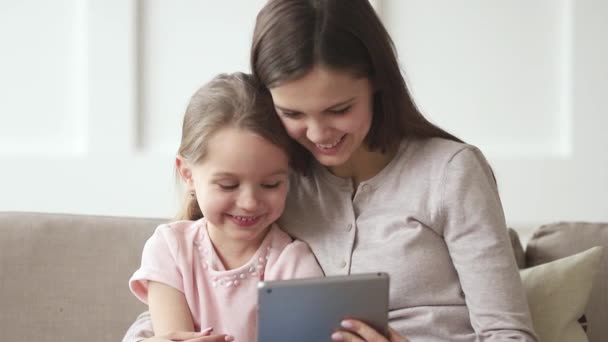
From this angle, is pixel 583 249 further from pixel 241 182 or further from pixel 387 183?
pixel 241 182

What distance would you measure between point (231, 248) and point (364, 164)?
240 mm

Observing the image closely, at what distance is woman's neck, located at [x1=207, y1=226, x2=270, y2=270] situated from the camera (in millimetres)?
1260

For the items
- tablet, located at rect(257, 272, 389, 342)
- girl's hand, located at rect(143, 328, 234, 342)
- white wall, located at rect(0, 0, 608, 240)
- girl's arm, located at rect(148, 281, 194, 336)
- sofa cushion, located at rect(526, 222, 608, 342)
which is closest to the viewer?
tablet, located at rect(257, 272, 389, 342)

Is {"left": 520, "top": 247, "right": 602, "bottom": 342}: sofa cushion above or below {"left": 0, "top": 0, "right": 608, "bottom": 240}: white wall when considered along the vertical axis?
below

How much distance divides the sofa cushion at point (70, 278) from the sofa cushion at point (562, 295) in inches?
27.1

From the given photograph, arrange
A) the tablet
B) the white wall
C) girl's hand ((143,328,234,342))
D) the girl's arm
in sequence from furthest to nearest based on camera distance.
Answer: the white wall
the girl's arm
girl's hand ((143,328,234,342))
the tablet

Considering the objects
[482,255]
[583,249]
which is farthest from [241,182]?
[583,249]

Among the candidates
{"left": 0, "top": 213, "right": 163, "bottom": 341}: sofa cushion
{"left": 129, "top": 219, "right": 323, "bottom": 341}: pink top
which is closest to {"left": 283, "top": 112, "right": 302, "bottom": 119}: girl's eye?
{"left": 129, "top": 219, "right": 323, "bottom": 341}: pink top

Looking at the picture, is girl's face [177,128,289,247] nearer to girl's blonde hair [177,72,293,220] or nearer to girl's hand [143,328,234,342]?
girl's blonde hair [177,72,293,220]

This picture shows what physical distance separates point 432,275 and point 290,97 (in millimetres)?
324

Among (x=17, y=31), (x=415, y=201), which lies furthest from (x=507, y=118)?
(x=17, y=31)

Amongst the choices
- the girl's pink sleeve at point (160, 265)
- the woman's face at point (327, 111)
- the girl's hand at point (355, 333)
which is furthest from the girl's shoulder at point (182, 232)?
the girl's hand at point (355, 333)

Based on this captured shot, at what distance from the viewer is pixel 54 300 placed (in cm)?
153

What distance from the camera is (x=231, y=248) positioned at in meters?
1.27
